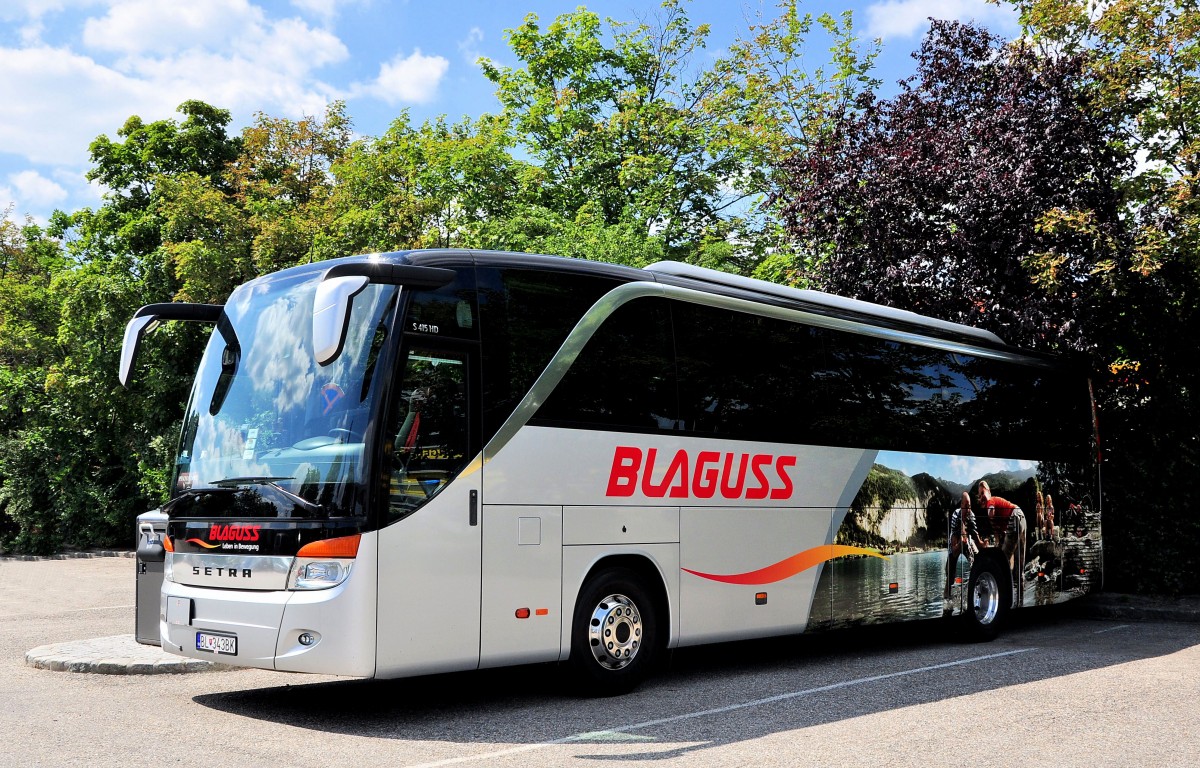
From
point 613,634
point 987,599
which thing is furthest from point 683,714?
point 987,599

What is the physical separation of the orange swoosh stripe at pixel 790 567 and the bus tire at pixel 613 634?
62 centimetres

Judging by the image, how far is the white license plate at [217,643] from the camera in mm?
7613

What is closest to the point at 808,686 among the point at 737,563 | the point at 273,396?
the point at 737,563

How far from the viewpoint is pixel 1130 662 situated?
10.8 m

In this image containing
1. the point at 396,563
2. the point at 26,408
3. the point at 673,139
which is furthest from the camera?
the point at 26,408

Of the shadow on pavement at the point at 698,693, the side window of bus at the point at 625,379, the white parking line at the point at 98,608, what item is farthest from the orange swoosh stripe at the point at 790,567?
the white parking line at the point at 98,608

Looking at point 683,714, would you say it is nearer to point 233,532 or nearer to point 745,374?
point 745,374

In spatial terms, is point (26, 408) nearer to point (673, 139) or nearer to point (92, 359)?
point (92, 359)

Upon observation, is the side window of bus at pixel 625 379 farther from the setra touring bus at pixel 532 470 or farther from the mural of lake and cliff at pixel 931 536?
the mural of lake and cliff at pixel 931 536

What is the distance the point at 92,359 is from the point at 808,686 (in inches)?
1006

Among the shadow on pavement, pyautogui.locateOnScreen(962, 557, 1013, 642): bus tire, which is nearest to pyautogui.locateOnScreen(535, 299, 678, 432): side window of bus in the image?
the shadow on pavement

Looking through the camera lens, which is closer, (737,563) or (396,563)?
(396,563)

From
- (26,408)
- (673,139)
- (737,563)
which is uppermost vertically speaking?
(673,139)

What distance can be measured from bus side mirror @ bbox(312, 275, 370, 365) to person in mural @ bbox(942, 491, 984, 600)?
309 inches
